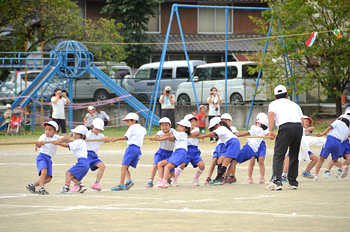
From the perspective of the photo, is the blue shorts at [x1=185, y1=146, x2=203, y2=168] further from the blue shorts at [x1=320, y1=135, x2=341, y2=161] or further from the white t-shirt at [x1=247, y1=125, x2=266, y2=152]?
the blue shorts at [x1=320, y1=135, x2=341, y2=161]

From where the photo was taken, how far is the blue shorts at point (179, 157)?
921 cm

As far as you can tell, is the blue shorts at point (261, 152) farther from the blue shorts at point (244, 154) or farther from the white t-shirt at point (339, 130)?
the white t-shirt at point (339, 130)

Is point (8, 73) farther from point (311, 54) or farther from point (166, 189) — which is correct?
point (166, 189)

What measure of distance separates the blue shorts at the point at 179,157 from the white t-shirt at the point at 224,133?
2.58 ft

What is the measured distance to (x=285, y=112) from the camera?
8.73 m

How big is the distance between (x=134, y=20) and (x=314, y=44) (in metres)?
15.2

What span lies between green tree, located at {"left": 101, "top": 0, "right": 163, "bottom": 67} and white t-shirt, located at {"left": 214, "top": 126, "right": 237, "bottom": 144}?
2397 centimetres

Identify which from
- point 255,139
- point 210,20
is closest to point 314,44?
point 255,139

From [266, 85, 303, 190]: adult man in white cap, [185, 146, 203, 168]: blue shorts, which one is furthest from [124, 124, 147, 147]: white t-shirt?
[266, 85, 303, 190]: adult man in white cap

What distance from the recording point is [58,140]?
8797 mm

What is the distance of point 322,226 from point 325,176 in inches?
204

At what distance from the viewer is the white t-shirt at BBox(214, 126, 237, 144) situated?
966 cm

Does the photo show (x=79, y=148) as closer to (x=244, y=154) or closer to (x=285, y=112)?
(x=244, y=154)

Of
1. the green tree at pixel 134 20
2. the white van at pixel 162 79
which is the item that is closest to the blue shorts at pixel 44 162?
the white van at pixel 162 79
